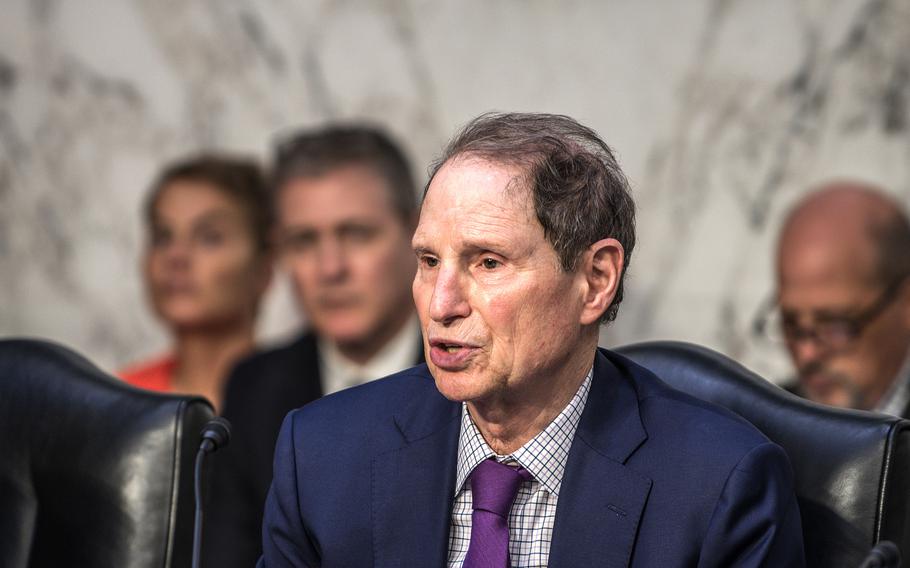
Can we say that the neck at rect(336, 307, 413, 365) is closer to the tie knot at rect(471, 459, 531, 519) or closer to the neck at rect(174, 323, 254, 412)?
the neck at rect(174, 323, 254, 412)

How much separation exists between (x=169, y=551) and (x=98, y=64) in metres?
3.12

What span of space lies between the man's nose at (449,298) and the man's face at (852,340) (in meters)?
2.00

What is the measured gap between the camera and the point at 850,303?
12.8 ft

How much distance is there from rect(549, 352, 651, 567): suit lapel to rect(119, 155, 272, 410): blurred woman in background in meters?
2.79

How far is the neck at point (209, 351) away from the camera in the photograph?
4875 mm

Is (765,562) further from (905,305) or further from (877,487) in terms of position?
(905,305)

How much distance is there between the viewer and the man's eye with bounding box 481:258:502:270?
212 cm

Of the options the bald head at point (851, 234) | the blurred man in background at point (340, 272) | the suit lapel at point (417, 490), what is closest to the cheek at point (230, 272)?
the blurred man in background at point (340, 272)

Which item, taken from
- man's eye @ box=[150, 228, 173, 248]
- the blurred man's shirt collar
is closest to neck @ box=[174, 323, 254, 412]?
man's eye @ box=[150, 228, 173, 248]

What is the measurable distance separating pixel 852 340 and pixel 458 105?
165cm

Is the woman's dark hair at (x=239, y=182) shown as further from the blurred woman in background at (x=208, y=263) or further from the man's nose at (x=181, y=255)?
the man's nose at (x=181, y=255)

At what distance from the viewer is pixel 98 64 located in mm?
5156

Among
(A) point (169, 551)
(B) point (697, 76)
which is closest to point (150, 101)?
(B) point (697, 76)

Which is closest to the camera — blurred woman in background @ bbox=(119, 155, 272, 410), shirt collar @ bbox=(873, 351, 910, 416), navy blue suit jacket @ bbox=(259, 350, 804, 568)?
navy blue suit jacket @ bbox=(259, 350, 804, 568)
